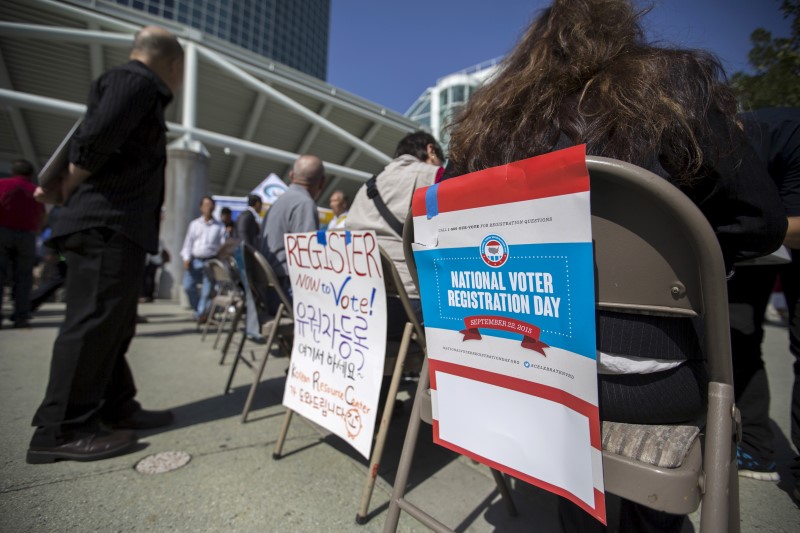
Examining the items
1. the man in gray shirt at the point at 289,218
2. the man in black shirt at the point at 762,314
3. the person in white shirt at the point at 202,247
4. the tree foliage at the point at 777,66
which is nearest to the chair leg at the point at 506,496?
the man in black shirt at the point at 762,314

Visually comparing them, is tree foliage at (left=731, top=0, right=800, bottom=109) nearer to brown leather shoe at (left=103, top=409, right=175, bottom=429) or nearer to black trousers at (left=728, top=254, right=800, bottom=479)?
black trousers at (left=728, top=254, right=800, bottom=479)

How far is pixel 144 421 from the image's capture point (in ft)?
7.23

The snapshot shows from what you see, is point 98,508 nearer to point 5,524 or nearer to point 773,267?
point 5,524

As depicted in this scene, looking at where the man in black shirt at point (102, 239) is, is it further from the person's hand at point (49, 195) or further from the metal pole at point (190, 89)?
the metal pole at point (190, 89)

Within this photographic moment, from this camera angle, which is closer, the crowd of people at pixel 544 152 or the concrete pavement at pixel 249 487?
the crowd of people at pixel 544 152

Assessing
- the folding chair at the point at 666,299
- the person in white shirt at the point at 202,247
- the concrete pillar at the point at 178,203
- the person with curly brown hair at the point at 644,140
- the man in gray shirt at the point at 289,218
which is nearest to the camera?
the folding chair at the point at 666,299

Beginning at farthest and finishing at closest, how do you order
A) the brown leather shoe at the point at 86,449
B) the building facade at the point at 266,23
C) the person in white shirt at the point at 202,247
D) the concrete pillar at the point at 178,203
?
the building facade at the point at 266,23
the concrete pillar at the point at 178,203
the person in white shirt at the point at 202,247
the brown leather shoe at the point at 86,449

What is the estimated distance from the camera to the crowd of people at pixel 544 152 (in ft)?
2.69

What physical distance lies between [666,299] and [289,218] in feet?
8.00

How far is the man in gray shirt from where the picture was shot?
270 centimetres

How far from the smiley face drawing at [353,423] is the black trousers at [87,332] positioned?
1251 millimetres

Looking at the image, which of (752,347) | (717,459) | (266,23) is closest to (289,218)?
(717,459)

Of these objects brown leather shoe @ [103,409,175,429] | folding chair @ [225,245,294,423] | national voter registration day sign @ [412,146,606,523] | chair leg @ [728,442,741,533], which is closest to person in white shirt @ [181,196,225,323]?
folding chair @ [225,245,294,423]

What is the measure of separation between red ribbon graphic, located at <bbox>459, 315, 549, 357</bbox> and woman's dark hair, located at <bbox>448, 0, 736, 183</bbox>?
1.32ft
